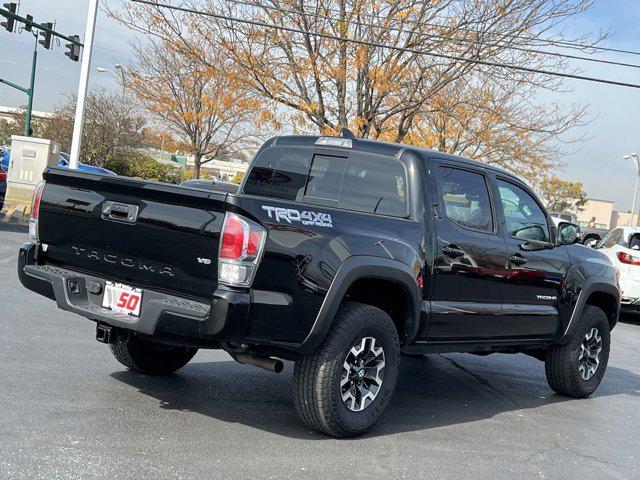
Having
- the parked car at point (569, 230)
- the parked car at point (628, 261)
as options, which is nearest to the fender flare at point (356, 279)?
the parked car at point (569, 230)

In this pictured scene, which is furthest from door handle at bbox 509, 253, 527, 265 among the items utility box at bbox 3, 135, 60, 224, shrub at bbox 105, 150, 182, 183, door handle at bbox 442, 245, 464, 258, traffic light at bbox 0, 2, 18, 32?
shrub at bbox 105, 150, 182, 183

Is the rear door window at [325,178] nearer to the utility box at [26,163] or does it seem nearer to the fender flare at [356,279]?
the fender flare at [356,279]

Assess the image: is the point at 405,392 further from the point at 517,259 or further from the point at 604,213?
the point at 604,213

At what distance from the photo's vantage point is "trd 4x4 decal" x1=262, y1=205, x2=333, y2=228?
14.8 feet

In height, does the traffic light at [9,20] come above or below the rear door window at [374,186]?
above

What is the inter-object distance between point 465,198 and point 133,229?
251 centimetres

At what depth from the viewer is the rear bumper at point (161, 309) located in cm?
435

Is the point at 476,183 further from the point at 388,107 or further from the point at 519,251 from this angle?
the point at 388,107

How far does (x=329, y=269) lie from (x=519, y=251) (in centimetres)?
215

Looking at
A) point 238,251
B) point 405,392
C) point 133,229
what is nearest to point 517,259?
point 405,392

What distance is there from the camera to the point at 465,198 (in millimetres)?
5945

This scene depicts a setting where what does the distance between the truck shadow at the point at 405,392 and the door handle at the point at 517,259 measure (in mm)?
1211

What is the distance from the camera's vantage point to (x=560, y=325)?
6824mm

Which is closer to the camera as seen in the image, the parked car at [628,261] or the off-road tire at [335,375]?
the off-road tire at [335,375]
